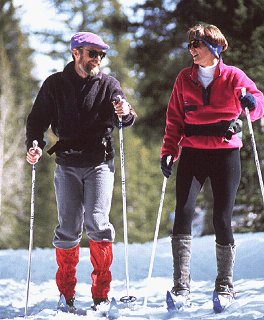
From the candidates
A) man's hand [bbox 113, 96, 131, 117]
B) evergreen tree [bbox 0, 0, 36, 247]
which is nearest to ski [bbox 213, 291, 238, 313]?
man's hand [bbox 113, 96, 131, 117]

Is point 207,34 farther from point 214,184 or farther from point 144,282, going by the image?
point 144,282

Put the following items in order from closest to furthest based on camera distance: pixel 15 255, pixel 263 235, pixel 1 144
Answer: pixel 15 255
pixel 263 235
pixel 1 144

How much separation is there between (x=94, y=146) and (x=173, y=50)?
747 centimetres

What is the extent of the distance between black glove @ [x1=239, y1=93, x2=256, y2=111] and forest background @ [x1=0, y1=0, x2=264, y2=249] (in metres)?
6.00

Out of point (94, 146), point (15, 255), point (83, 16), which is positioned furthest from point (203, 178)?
point (83, 16)

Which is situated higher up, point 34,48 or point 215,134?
point 34,48

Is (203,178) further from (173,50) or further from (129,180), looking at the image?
(129,180)

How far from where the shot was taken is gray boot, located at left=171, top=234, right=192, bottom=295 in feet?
14.5

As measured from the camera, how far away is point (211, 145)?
14.6 feet

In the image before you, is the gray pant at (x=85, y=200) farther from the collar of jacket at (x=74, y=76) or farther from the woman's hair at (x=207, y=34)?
the woman's hair at (x=207, y=34)

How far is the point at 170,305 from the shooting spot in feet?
13.9

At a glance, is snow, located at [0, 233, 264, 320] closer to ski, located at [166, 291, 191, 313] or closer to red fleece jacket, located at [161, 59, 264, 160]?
ski, located at [166, 291, 191, 313]

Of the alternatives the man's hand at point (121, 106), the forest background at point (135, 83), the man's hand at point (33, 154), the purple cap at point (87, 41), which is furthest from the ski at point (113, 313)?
the forest background at point (135, 83)

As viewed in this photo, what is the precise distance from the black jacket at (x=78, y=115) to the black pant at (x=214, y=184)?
0.66 m
